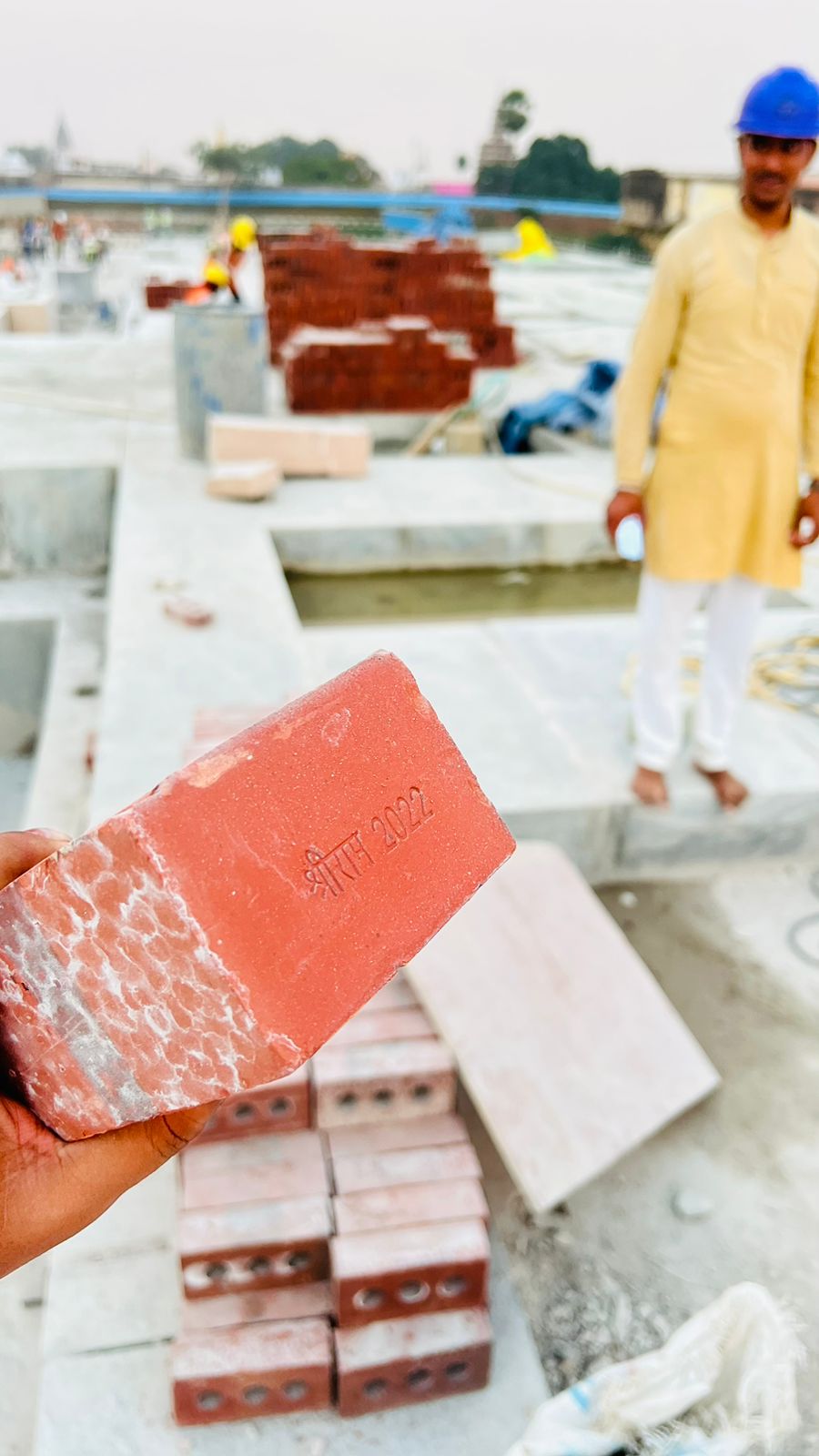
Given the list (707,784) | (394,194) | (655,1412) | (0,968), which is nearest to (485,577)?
(707,784)

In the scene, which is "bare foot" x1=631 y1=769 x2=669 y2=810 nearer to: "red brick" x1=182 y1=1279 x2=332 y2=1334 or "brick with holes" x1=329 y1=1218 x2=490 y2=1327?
"brick with holes" x1=329 y1=1218 x2=490 y2=1327

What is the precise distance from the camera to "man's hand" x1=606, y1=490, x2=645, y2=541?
3.00 metres

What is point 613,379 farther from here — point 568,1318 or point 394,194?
point 394,194

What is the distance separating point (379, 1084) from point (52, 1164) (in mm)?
1166

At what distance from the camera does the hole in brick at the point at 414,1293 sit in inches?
72.4

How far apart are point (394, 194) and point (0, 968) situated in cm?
6552

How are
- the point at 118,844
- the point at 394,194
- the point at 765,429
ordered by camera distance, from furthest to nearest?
1. the point at 394,194
2. the point at 765,429
3. the point at 118,844

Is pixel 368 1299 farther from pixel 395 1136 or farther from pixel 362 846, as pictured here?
pixel 362 846

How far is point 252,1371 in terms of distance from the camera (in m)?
1.75

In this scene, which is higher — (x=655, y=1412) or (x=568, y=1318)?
(x=655, y=1412)

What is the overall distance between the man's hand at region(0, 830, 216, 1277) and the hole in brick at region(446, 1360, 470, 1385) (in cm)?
104

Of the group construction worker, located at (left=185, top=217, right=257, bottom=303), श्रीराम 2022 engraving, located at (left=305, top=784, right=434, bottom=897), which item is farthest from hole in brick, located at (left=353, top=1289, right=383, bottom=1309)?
construction worker, located at (left=185, top=217, right=257, bottom=303)

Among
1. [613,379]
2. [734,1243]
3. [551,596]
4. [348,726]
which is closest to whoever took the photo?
[348,726]

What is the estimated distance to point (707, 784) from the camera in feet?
11.4
